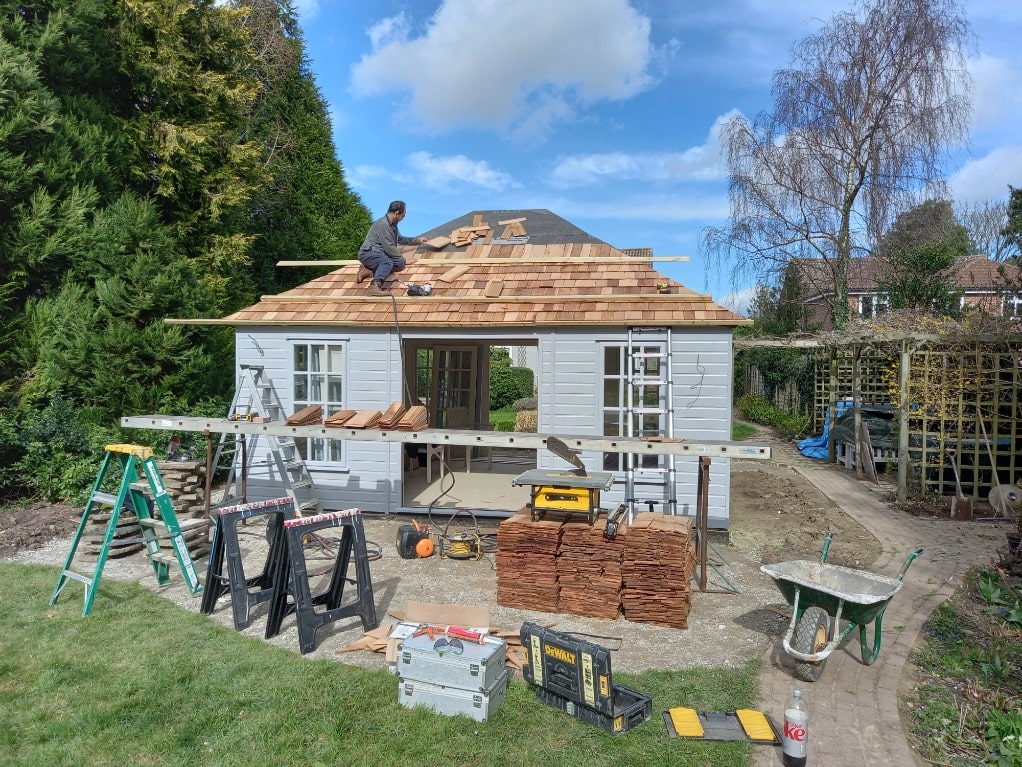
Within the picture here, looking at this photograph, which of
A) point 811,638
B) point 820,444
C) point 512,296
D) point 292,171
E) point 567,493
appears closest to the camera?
point 811,638

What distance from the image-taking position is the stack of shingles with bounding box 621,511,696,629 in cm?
599

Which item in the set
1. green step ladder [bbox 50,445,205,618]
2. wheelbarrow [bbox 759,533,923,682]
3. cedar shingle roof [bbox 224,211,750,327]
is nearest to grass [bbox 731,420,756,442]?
cedar shingle roof [bbox 224,211,750,327]

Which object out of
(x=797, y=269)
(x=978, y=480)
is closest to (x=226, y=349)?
(x=978, y=480)

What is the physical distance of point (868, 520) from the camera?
10375 millimetres

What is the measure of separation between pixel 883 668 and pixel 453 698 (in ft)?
11.8

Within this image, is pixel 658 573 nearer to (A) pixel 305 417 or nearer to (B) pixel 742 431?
(A) pixel 305 417

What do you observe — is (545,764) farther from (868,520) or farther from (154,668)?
(868,520)

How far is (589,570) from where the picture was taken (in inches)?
247

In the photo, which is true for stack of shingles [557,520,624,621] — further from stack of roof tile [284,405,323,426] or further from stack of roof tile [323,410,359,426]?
stack of roof tile [284,405,323,426]

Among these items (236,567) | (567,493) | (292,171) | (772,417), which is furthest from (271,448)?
(772,417)

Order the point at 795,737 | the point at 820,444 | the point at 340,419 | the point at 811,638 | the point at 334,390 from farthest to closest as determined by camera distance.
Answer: the point at 820,444, the point at 334,390, the point at 340,419, the point at 811,638, the point at 795,737

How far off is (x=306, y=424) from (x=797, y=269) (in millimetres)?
17503

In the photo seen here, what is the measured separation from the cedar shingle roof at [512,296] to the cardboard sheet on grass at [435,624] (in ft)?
16.0

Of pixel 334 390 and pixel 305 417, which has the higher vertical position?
pixel 334 390
